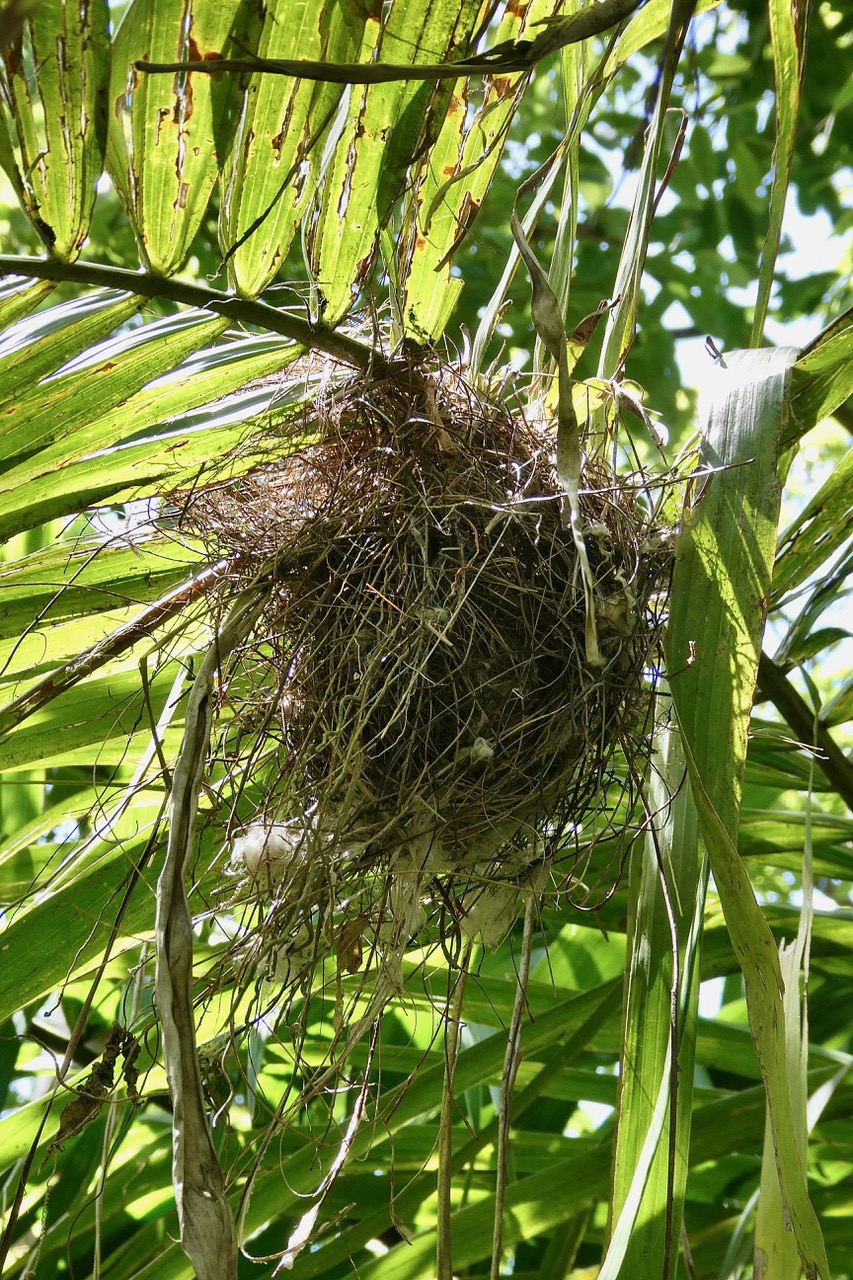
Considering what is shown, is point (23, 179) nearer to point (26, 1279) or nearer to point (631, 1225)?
point (631, 1225)

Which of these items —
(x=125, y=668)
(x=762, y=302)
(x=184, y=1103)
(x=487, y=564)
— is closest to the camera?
(x=184, y=1103)

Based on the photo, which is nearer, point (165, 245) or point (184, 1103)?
point (184, 1103)

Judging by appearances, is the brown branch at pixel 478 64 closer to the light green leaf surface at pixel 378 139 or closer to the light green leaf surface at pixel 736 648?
the light green leaf surface at pixel 378 139

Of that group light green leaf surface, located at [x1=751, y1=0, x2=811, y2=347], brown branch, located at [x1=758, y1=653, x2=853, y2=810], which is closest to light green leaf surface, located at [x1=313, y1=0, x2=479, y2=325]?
light green leaf surface, located at [x1=751, y1=0, x2=811, y2=347]

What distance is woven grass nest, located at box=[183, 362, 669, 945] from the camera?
1.93ft

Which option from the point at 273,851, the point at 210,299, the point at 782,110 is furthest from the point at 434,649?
the point at 782,110

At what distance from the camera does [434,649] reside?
585 mm

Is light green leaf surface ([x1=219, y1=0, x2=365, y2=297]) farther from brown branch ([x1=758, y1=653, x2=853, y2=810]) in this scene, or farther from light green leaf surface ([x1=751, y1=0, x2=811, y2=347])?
brown branch ([x1=758, y1=653, x2=853, y2=810])

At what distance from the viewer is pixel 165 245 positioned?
2.08ft

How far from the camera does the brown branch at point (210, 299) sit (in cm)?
64

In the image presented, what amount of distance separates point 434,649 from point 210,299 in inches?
10.4

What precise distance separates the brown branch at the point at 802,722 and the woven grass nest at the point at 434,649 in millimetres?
244

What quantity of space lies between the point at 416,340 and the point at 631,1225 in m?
0.48

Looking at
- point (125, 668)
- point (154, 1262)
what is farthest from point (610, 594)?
point (154, 1262)
